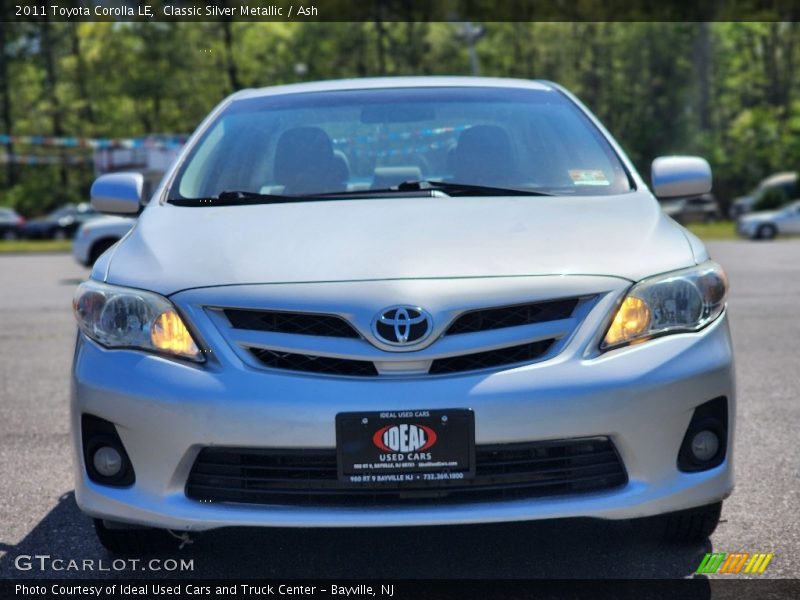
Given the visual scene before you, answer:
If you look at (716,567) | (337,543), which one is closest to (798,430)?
(716,567)

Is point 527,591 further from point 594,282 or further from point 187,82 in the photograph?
point 187,82

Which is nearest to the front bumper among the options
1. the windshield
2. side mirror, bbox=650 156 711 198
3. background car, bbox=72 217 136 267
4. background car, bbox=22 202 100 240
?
the windshield

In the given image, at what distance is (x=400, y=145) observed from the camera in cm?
455

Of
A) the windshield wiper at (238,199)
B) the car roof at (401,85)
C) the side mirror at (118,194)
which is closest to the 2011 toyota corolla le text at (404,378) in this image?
the windshield wiper at (238,199)

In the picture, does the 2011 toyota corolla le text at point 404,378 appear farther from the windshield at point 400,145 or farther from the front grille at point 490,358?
the windshield at point 400,145

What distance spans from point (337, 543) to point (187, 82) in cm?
5328

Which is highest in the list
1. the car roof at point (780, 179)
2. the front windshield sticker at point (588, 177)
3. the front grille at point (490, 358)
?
the front windshield sticker at point (588, 177)

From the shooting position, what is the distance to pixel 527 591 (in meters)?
3.28

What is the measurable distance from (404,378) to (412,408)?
90mm

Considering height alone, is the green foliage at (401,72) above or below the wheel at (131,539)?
below

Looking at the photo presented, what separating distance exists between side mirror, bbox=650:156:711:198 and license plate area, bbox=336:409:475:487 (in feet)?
5.69

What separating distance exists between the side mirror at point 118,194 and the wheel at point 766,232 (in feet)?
98.7

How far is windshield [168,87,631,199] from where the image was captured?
424 cm

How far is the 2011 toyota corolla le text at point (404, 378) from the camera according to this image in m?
3.04
